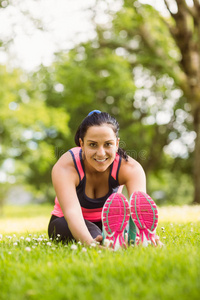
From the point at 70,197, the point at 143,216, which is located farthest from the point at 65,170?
the point at 143,216

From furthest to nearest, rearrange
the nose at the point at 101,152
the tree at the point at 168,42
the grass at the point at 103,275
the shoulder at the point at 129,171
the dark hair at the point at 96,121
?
the tree at the point at 168,42 < the shoulder at the point at 129,171 < the dark hair at the point at 96,121 < the nose at the point at 101,152 < the grass at the point at 103,275

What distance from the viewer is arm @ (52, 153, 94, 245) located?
137 inches

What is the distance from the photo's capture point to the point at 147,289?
2.10 metres

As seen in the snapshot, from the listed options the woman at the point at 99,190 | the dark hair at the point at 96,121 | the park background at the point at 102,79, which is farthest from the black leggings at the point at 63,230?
the park background at the point at 102,79

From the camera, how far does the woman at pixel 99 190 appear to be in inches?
131

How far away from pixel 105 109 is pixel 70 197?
19127 millimetres

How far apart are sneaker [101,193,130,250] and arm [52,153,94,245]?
23 cm

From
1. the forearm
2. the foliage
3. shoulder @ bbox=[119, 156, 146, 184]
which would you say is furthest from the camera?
the foliage

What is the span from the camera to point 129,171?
386 cm

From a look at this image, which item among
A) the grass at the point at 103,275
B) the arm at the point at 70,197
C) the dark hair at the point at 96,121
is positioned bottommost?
the grass at the point at 103,275

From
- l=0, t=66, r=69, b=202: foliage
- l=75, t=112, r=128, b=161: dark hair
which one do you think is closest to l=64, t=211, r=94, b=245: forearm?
l=75, t=112, r=128, b=161: dark hair

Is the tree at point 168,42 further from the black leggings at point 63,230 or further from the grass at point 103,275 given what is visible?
the grass at point 103,275

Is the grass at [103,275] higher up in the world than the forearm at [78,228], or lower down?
lower down

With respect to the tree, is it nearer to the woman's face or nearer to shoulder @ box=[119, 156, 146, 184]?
shoulder @ box=[119, 156, 146, 184]
